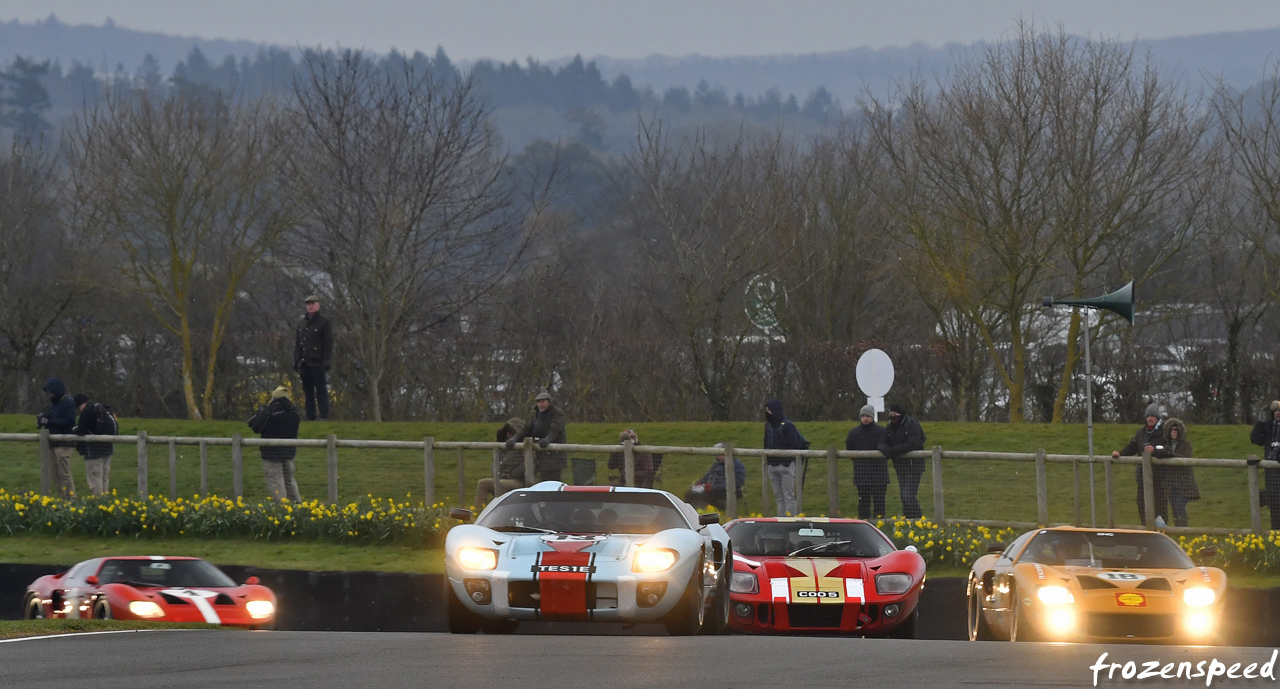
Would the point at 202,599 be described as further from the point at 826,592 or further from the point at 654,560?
the point at 826,592

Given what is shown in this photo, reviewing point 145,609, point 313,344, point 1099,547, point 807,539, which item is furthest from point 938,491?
point 313,344

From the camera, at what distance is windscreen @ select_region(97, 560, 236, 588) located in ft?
57.6

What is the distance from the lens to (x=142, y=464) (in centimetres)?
2505

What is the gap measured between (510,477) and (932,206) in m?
19.0

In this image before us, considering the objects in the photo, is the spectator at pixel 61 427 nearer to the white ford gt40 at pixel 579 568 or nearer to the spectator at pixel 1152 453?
the white ford gt40 at pixel 579 568

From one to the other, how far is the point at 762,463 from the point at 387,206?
54.5 feet

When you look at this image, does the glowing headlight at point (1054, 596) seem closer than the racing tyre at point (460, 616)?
No

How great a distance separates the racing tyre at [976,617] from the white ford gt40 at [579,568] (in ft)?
11.7

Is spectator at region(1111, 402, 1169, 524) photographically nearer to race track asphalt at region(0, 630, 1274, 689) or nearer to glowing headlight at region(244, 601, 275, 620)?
race track asphalt at region(0, 630, 1274, 689)

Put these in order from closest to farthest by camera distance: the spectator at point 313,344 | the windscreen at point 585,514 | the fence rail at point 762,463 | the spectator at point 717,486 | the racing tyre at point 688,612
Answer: the racing tyre at point 688,612, the windscreen at point 585,514, the fence rail at point 762,463, the spectator at point 717,486, the spectator at point 313,344

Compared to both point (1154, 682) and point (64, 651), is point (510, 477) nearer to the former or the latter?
point (64, 651)

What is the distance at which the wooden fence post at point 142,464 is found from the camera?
24922 millimetres

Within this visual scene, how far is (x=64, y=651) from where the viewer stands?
37.7ft

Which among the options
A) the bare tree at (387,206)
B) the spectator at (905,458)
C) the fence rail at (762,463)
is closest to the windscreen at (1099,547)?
the fence rail at (762,463)
